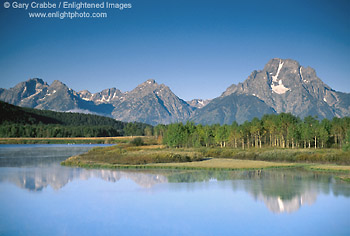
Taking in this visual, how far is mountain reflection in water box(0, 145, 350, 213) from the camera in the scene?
3806 centimetres

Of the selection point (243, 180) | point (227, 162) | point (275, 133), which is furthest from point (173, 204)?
point (275, 133)

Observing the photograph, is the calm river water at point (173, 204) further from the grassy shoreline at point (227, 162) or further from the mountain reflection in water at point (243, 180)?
the grassy shoreline at point (227, 162)

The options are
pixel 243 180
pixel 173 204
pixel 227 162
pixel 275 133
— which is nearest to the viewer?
pixel 173 204

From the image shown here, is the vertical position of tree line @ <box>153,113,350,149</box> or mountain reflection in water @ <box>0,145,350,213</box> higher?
tree line @ <box>153,113,350,149</box>

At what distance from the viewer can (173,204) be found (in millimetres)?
35750

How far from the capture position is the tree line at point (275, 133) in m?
109

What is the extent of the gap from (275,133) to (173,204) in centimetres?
9260

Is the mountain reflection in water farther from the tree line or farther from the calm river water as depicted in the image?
the tree line

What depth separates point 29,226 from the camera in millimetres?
28203

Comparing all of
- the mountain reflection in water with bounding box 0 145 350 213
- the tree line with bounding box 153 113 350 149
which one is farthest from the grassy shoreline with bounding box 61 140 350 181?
the tree line with bounding box 153 113 350 149

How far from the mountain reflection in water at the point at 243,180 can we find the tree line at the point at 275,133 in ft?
177

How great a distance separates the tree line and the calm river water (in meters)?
58.4

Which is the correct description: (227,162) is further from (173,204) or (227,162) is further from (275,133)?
(275,133)

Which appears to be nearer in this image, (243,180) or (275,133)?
(243,180)
